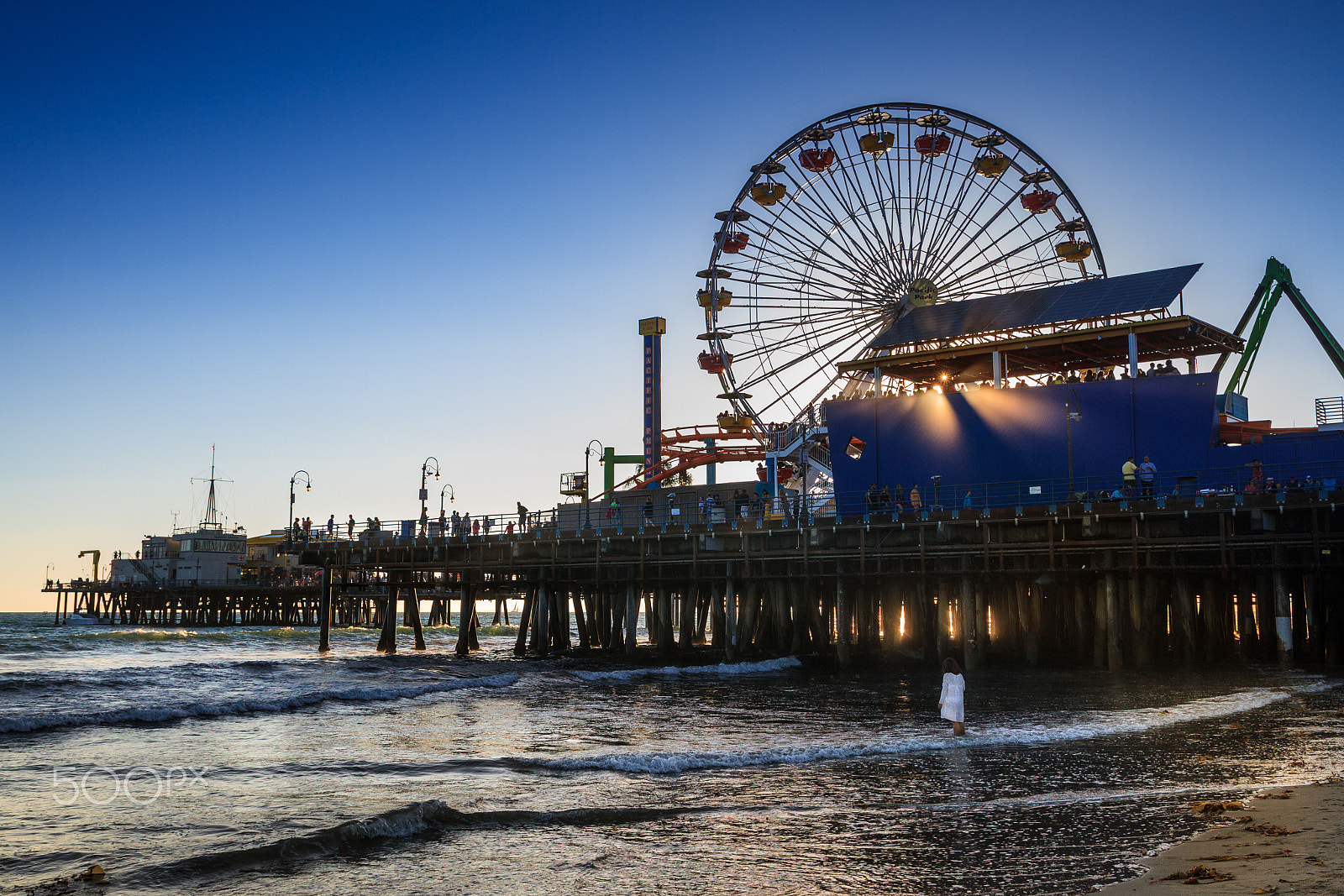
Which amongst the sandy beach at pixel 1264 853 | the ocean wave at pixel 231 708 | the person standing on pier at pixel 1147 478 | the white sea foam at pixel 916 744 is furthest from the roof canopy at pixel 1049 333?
the sandy beach at pixel 1264 853

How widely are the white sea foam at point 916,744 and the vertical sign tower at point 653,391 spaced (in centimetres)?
4785

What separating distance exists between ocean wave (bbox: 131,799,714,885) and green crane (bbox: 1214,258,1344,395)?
5444 centimetres

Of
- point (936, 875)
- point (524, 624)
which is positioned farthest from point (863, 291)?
point (936, 875)

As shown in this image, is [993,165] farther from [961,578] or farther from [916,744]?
[916,744]

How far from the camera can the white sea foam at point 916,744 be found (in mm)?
15219

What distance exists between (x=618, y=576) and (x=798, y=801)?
2882cm

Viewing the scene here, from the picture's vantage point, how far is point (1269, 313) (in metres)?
56.7

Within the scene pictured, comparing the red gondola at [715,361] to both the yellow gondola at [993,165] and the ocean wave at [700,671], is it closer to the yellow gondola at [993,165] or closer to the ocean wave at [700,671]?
the yellow gondola at [993,165]

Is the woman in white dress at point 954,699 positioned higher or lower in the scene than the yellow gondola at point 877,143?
lower

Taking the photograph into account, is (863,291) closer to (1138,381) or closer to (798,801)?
(1138,381)

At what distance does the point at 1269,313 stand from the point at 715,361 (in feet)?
106

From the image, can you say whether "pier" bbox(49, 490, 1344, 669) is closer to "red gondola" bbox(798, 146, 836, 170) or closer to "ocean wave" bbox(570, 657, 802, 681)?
"ocean wave" bbox(570, 657, 802, 681)

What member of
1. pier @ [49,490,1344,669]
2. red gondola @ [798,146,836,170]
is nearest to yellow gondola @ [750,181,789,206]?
red gondola @ [798,146,836,170]

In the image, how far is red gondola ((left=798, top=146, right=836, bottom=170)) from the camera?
50.4 metres
